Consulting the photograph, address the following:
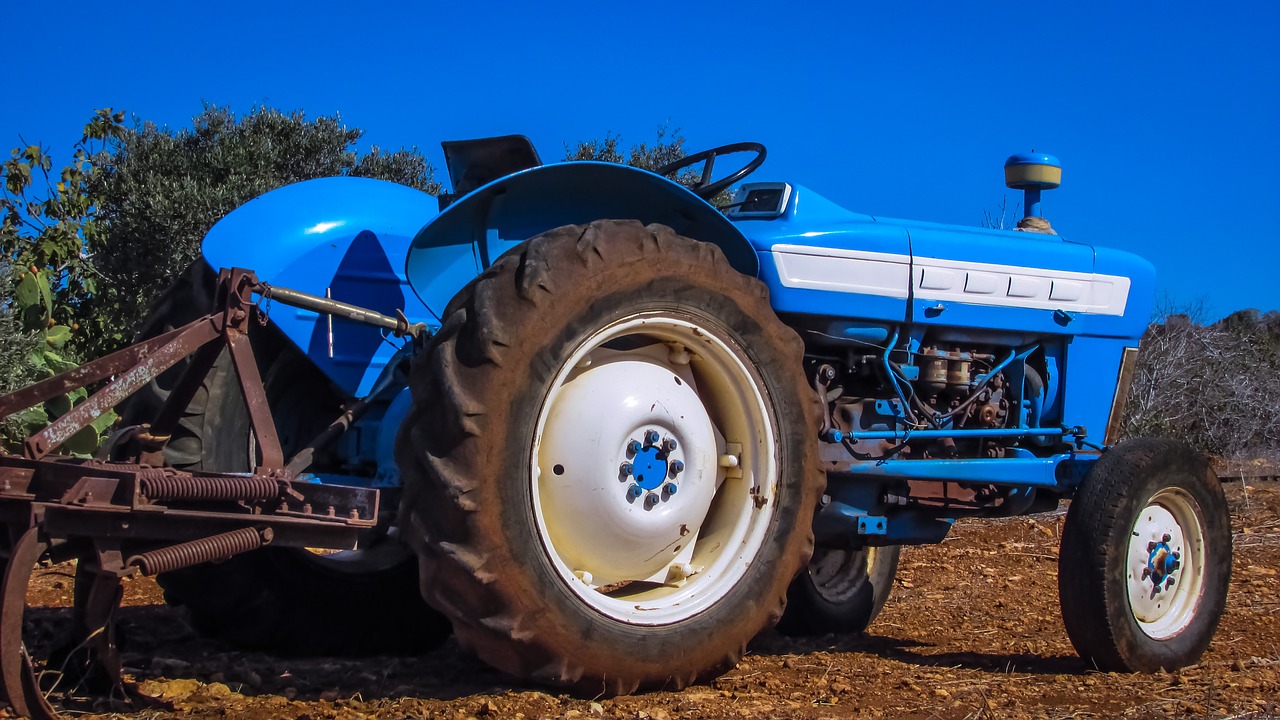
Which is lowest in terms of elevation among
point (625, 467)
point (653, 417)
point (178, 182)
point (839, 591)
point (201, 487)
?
point (839, 591)

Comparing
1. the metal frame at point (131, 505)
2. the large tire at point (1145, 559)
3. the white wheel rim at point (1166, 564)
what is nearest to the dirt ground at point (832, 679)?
the large tire at point (1145, 559)

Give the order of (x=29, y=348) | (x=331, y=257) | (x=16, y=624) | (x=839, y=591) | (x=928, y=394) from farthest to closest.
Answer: (x=29, y=348)
(x=839, y=591)
(x=928, y=394)
(x=331, y=257)
(x=16, y=624)

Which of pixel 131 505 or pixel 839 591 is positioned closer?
pixel 131 505

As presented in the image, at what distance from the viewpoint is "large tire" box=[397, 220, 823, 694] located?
3.03 meters

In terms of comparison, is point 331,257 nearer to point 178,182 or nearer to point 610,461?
point 610,461

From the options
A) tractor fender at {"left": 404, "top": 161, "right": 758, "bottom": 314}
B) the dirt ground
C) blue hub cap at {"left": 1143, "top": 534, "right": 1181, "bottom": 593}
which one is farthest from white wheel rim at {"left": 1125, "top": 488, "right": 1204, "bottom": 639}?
tractor fender at {"left": 404, "top": 161, "right": 758, "bottom": 314}

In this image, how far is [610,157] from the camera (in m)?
14.9

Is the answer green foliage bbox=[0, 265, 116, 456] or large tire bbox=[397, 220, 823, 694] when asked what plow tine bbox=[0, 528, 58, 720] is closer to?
large tire bbox=[397, 220, 823, 694]

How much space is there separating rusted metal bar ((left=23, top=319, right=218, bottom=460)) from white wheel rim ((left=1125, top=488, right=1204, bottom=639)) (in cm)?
309

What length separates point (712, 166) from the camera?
505cm

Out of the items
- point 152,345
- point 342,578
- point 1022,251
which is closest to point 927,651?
point 1022,251

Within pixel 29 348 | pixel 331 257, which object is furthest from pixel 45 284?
pixel 331 257

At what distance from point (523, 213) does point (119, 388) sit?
135 cm

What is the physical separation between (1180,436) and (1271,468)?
39.3 inches
